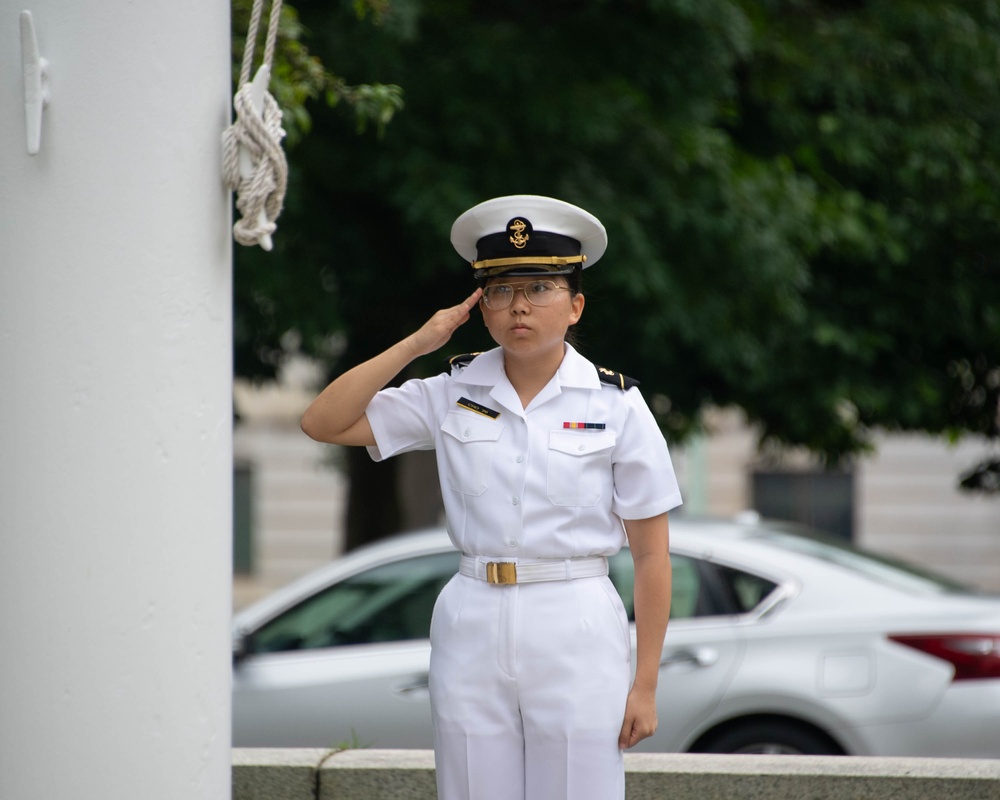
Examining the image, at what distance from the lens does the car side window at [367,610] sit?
570cm

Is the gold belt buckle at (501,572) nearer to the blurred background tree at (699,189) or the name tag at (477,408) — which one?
the name tag at (477,408)

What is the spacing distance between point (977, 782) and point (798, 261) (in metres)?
4.33

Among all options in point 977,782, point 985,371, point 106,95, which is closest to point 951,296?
point 985,371

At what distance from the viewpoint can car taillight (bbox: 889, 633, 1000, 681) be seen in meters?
5.18

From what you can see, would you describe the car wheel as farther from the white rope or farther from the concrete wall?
the concrete wall

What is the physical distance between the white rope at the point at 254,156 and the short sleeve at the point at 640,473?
859mm

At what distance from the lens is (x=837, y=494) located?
2061cm

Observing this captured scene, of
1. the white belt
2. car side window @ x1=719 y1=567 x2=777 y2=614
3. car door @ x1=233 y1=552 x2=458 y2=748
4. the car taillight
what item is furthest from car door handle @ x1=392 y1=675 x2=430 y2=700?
the white belt

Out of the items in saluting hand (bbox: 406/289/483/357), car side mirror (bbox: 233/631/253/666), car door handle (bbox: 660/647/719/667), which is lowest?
car door handle (bbox: 660/647/719/667)

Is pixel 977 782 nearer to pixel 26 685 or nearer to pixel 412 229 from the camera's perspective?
pixel 26 685

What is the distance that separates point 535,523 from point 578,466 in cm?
15

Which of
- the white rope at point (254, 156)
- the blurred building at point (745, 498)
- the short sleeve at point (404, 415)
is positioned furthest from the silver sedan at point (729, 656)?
the blurred building at point (745, 498)

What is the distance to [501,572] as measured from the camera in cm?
273

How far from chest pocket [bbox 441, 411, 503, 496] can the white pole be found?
65 centimetres
